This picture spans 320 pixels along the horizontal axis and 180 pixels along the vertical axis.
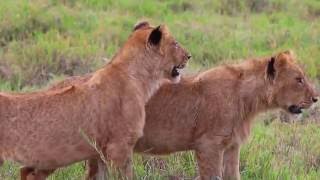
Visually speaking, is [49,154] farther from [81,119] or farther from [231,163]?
[231,163]

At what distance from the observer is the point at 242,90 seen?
683 cm

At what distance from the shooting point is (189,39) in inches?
484

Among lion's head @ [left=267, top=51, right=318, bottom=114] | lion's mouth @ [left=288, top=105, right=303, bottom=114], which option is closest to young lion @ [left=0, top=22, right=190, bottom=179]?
lion's head @ [left=267, top=51, right=318, bottom=114]

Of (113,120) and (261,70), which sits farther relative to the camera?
(261,70)

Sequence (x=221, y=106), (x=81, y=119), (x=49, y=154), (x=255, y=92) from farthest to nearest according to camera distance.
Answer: (x=255, y=92)
(x=221, y=106)
(x=81, y=119)
(x=49, y=154)

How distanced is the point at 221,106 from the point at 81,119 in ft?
3.72

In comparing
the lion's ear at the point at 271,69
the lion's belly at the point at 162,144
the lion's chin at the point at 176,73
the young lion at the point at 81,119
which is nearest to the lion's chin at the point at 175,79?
the lion's chin at the point at 176,73

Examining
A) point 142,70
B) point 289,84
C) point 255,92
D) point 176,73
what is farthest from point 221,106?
point 142,70

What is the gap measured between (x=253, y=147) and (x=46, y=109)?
2.19m

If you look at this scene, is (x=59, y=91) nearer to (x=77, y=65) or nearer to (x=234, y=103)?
(x=234, y=103)

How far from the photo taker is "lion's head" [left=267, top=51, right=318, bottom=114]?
6.79m

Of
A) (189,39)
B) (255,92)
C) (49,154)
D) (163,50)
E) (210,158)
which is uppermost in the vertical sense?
(163,50)

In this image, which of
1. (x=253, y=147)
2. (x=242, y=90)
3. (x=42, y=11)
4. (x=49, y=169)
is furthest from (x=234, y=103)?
(x=42, y=11)

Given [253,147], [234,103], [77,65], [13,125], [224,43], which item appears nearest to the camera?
[13,125]
